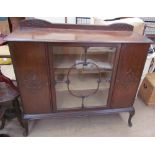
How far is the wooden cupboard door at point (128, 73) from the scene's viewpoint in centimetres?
120

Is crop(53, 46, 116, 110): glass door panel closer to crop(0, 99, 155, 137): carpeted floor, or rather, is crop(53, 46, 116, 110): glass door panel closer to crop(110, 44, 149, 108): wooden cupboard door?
crop(110, 44, 149, 108): wooden cupboard door

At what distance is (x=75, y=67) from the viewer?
1.25m

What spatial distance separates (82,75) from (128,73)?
14.9 inches

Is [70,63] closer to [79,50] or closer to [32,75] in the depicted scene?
[79,50]

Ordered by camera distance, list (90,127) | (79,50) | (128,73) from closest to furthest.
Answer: (79,50) < (128,73) < (90,127)

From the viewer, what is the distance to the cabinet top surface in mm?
1094

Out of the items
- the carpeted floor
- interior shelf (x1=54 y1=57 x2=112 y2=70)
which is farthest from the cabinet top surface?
the carpeted floor

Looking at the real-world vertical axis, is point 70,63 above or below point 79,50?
below

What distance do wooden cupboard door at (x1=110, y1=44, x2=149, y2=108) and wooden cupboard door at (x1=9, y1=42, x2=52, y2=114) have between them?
1.89 ft

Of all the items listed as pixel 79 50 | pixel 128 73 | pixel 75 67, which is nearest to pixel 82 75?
pixel 75 67

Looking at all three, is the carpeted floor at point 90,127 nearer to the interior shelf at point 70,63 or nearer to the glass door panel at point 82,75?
the glass door panel at point 82,75

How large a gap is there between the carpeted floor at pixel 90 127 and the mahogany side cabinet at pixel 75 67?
0.16m
